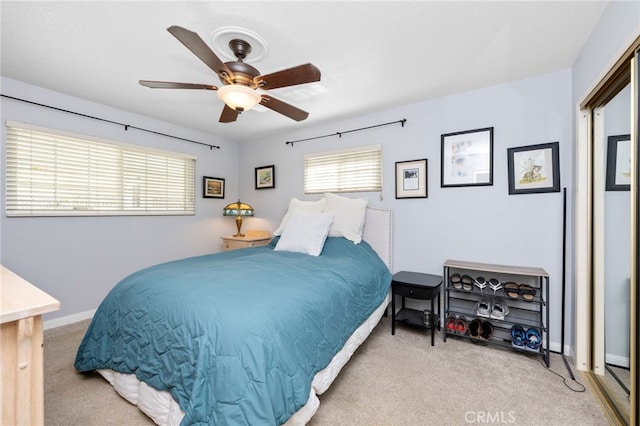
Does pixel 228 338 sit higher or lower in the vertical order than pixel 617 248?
lower

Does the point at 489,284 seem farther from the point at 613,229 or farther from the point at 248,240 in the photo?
the point at 248,240

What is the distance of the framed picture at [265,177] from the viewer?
14.0ft

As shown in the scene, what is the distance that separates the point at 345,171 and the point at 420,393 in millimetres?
2488

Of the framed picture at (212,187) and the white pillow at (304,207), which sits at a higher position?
the framed picture at (212,187)

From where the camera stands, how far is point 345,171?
11.8ft

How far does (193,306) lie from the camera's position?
1.41 metres

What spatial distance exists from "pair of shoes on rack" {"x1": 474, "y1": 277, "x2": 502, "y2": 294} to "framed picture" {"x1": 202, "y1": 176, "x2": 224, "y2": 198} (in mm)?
3682

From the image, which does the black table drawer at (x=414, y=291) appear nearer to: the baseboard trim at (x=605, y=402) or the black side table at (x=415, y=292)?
the black side table at (x=415, y=292)

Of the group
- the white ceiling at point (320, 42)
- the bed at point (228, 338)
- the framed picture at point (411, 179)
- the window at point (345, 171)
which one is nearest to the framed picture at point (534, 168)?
the white ceiling at point (320, 42)

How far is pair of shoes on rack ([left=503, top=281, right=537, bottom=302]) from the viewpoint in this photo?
2.29 m

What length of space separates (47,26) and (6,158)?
153 centimetres

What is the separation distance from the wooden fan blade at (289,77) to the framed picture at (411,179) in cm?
172

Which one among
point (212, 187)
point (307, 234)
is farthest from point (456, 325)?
point (212, 187)

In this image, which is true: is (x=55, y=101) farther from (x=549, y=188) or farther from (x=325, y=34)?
(x=549, y=188)
